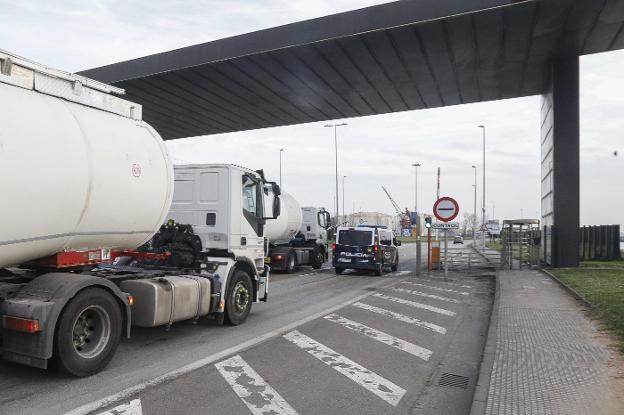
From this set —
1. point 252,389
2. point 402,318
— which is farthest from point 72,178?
point 402,318

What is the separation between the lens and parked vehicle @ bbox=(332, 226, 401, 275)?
63.5ft

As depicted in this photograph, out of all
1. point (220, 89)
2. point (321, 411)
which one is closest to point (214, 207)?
point (321, 411)

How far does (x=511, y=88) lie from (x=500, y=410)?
21.2m

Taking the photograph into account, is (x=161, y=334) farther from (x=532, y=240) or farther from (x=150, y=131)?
(x=532, y=240)

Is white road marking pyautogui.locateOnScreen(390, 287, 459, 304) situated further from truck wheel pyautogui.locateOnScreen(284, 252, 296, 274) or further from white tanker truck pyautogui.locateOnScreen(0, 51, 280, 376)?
white tanker truck pyautogui.locateOnScreen(0, 51, 280, 376)

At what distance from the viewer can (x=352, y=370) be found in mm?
6160

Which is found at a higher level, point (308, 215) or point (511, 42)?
point (511, 42)

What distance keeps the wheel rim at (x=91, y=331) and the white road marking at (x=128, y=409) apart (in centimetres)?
115

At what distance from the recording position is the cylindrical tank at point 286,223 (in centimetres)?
1942

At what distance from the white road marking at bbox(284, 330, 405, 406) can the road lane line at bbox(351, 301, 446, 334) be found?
249cm

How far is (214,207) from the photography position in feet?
29.1

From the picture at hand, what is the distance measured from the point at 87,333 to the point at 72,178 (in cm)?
177

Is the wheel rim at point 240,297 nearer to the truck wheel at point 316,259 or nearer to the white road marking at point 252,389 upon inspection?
the white road marking at point 252,389

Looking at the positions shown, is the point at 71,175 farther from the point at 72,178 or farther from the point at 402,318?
the point at 402,318
